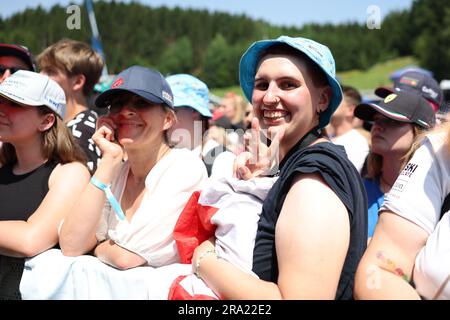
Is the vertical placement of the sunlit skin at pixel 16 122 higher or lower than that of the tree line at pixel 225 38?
higher

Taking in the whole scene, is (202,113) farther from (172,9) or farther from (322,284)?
(172,9)

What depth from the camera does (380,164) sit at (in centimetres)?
350

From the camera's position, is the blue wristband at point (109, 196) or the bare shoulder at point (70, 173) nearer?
the blue wristband at point (109, 196)

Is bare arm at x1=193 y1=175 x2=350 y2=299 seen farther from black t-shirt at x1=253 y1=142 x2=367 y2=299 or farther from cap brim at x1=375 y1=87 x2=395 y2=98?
cap brim at x1=375 y1=87 x2=395 y2=98

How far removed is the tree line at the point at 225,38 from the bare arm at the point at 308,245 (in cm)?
5042

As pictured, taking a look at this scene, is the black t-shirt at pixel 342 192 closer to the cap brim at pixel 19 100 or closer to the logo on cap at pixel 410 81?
the cap brim at pixel 19 100

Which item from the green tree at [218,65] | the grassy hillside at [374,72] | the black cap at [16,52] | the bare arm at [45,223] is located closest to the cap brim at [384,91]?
the bare arm at [45,223]

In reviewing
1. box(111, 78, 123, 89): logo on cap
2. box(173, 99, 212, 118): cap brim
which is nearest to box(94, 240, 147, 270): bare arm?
box(111, 78, 123, 89): logo on cap

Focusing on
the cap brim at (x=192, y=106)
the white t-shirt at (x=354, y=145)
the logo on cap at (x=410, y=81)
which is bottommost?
the white t-shirt at (x=354, y=145)

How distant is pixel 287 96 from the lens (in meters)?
1.97

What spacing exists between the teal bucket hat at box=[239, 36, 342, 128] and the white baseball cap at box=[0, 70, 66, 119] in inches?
49.1

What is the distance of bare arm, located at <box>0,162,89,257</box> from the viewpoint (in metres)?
2.45

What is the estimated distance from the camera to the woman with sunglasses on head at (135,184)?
2.34 meters
